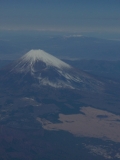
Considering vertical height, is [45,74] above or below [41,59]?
below

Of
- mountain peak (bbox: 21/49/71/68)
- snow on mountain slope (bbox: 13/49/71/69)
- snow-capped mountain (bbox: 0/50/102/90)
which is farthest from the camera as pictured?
mountain peak (bbox: 21/49/71/68)

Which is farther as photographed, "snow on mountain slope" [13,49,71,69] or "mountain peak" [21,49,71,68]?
"mountain peak" [21,49,71,68]

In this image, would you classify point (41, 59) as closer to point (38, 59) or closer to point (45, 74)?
point (38, 59)

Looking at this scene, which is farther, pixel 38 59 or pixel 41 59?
pixel 41 59

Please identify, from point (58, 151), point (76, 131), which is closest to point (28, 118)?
point (76, 131)

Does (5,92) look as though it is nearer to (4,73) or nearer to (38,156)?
(4,73)

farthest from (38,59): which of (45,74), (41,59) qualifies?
(45,74)

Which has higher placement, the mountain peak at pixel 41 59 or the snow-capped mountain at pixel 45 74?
the mountain peak at pixel 41 59

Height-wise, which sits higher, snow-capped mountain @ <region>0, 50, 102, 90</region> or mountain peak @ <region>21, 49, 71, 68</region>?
mountain peak @ <region>21, 49, 71, 68</region>

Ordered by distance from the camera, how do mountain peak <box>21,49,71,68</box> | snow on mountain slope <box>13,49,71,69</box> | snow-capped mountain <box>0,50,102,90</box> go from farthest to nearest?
mountain peak <box>21,49,71,68</box>
snow on mountain slope <box>13,49,71,69</box>
snow-capped mountain <box>0,50,102,90</box>
